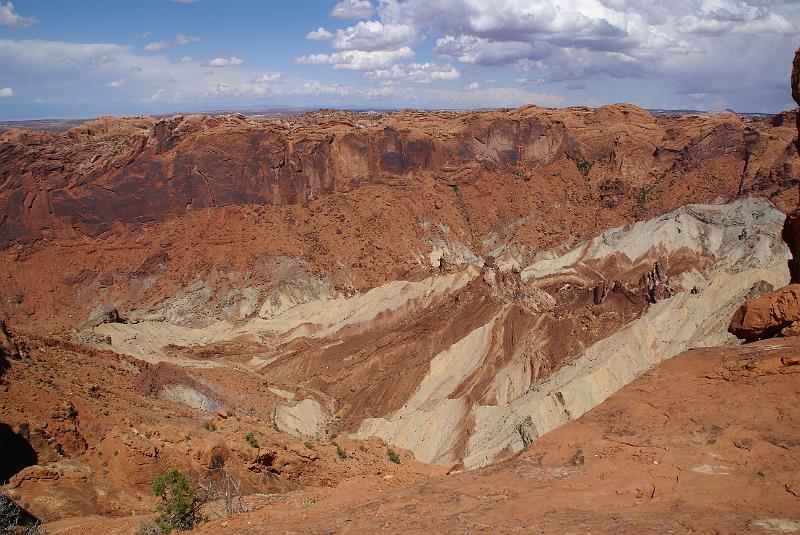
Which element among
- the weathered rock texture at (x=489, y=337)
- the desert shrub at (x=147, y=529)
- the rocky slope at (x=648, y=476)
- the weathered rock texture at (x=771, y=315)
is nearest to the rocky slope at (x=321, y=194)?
the weathered rock texture at (x=489, y=337)

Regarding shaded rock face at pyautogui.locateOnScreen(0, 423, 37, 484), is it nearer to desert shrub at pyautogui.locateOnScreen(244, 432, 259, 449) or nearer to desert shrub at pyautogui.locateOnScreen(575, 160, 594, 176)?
desert shrub at pyautogui.locateOnScreen(244, 432, 259, 449)

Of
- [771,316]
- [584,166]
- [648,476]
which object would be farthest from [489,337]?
[584,166]

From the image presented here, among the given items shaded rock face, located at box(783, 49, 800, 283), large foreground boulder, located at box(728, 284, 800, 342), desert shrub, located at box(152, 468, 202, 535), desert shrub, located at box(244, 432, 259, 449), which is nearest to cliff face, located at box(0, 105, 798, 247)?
desert shrub, located at box(244, 432, 259, 449)

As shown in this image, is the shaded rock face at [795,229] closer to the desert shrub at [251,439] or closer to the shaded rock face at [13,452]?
the desert shrub at [251,439]

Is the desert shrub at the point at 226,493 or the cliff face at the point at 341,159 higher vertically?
the cliff face at the point at 341,159

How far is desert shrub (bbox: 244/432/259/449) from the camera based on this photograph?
56.9 feet

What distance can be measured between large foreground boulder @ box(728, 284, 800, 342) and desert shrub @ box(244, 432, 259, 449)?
515 inches

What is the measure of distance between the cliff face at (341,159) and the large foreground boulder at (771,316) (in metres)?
47.2

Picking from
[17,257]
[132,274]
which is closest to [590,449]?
[132,274]

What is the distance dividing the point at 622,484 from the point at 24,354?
21917 millimetres

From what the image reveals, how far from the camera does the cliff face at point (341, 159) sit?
51.5m

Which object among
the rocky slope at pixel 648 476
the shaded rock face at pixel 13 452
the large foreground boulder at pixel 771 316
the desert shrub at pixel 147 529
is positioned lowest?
the desert shrub at pixel 147 529

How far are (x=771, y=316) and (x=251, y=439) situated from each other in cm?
1386

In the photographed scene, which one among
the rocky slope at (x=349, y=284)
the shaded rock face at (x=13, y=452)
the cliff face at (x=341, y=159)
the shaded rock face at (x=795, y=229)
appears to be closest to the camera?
the shaded rock face at (x=13, y=452)
